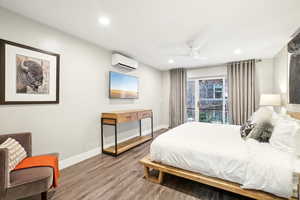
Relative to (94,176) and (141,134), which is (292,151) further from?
(141,134)

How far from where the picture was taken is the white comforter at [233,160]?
1.35 m

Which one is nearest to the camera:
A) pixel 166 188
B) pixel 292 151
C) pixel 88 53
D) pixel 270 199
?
pixel 270 199

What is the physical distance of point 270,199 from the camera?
4.55 feet

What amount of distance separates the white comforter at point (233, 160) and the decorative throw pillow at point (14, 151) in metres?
1.68

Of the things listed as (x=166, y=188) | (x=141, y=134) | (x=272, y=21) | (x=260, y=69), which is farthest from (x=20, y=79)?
(x=260, y=69)

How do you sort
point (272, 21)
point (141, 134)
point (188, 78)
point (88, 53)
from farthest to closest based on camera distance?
point (188, 78) < point (141, 134) < point (88, 53) < point (272, 21)

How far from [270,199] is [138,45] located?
319 cm

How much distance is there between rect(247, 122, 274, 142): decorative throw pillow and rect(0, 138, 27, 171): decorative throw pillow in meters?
3.08

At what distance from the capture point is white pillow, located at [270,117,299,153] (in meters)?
1.56

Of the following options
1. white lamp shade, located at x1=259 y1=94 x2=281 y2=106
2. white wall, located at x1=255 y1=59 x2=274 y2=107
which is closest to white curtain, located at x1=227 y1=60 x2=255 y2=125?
white wall, located at x1=255 y1=59 x2=274 y2=107

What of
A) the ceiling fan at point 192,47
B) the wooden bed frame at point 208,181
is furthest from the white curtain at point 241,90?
the wooden bed frame at point 208,181

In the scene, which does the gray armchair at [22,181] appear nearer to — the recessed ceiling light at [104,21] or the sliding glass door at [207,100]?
the recessed ceiling light at [104,21]

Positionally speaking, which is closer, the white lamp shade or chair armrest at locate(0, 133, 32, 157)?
chair armrest at locate(0, 133, 32, 157)

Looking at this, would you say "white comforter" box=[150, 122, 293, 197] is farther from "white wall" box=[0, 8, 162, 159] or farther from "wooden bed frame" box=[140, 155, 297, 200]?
"white wall" box=[0, 8, 162, 159]
